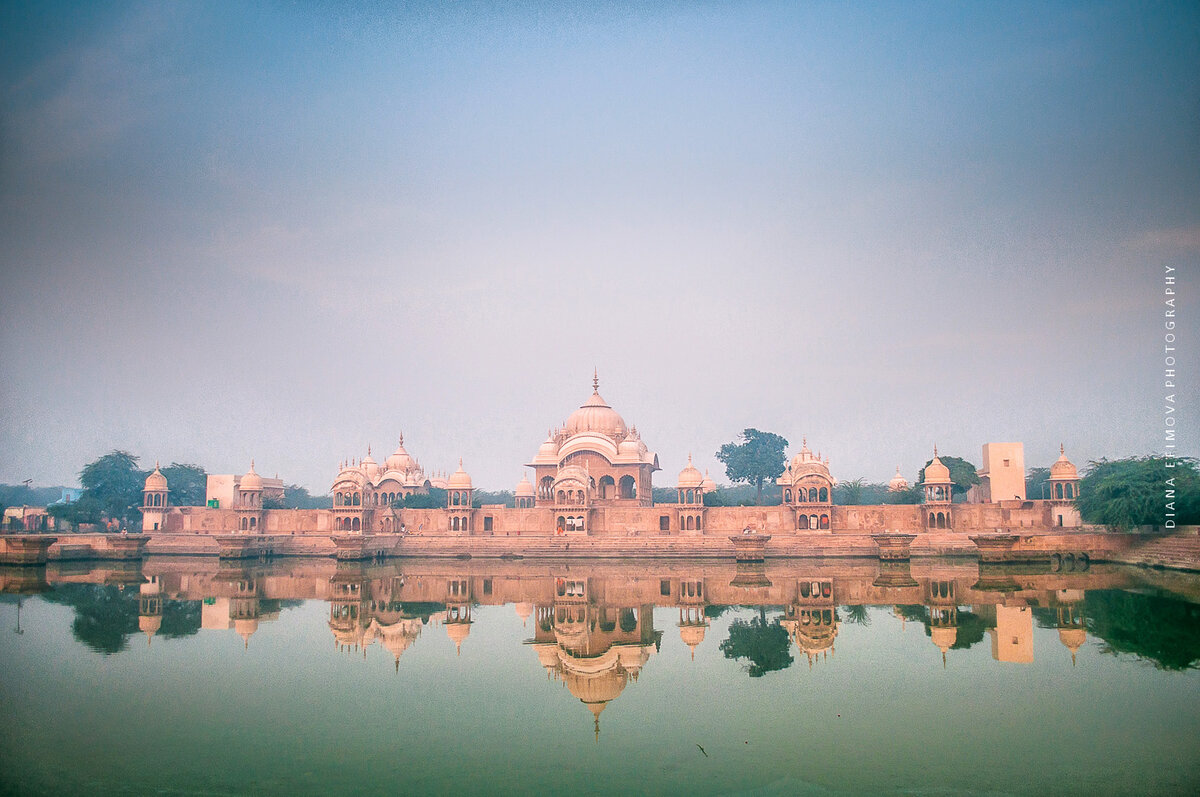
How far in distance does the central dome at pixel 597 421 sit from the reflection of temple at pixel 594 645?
19.6 metres

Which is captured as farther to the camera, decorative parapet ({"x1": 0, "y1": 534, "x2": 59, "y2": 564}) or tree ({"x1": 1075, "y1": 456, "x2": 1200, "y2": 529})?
decorative parapet ({"x1": 0, "y1": 534, "x2": 59, "y2": 564})

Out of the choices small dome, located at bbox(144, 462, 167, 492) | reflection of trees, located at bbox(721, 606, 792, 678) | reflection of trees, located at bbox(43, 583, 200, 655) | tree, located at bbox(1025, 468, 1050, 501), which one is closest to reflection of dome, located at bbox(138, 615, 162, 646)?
reflection of trees, located at bbox(43, 583, 200, 655)

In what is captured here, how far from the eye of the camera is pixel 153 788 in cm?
602

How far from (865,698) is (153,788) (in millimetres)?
6096

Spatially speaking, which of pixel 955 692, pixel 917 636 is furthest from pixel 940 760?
pixel 917 636

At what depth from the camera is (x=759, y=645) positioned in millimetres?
11281

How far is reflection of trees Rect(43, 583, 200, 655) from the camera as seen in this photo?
12.0 metres

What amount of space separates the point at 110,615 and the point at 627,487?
21744 millimetres

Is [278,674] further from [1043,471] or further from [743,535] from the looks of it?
[1043,471]

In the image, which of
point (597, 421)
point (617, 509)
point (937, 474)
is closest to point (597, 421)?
point (597, 421)

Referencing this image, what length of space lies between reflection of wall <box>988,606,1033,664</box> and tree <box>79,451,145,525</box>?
30.8 metres

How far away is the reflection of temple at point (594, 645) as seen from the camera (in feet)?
30.0

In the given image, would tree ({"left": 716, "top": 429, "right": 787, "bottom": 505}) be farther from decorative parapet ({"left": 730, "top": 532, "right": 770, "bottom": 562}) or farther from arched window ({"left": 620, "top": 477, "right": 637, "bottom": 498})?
decorative parapet ({"left": 730, "top": 532, "right": 770, "bottom": 562})

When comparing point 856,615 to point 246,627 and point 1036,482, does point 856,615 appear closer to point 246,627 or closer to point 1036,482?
point 246,627
